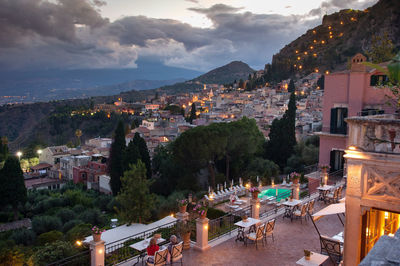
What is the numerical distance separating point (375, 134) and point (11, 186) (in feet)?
110

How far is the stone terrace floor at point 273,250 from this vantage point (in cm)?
884

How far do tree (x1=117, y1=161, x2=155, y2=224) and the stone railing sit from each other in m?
14.2

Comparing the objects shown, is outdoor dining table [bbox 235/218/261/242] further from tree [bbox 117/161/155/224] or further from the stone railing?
tree [bbox 117/161/155/224]

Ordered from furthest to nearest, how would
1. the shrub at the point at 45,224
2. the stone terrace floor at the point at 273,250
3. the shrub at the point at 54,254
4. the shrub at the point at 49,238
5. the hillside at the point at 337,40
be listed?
1. the hillside at the point at 337,40
2. the shrub at the point at 45,224
3. the shrub at the point at 49,238
4. the shrub at the point at 54,254
5. the stone terrace floor at the point at 273,250

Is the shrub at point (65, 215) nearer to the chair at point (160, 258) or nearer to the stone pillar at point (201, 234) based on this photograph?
the stone pillar at point (201, 234)

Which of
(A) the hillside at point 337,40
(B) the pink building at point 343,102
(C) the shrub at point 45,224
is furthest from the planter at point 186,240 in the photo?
(A) the hillside at point 337,40

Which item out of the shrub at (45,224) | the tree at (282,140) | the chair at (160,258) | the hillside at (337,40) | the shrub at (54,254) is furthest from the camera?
the hillside at (337,40)

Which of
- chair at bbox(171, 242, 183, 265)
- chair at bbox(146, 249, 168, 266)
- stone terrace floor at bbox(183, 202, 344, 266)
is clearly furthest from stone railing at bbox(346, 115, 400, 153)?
chair at bbox(146, 249, 168, 266)

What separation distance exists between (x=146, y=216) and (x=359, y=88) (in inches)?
546

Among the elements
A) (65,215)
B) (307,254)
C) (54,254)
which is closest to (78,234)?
(54,254)

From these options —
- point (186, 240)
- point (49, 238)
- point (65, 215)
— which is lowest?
point (65, 215)

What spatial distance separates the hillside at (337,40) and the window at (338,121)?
64628mm

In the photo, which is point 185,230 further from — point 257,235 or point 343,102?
point 343,102

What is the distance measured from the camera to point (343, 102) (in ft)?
63.8
